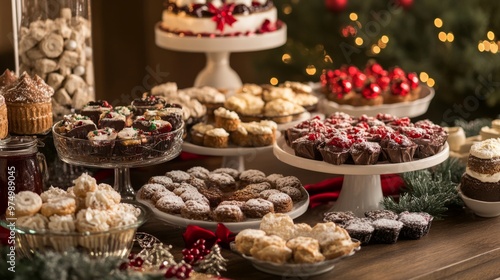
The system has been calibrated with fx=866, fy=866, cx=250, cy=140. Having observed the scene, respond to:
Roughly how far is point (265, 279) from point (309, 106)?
124 cm

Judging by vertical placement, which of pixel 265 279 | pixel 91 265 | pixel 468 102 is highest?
pixel 91 265

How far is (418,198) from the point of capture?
2.50 meters

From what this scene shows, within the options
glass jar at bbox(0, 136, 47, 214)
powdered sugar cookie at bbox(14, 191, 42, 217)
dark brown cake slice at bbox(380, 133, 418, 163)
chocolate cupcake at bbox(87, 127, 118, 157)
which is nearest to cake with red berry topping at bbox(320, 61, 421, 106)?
dark brown cake slice at bbox(380, 133, 418, 163)

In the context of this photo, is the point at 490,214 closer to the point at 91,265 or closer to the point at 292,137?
the point at 292,137

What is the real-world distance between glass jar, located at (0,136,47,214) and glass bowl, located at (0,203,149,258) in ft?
0.88

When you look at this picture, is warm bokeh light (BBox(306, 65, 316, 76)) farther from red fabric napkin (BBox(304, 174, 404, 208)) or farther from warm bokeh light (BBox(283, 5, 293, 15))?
red fabric napkin (BBox(304, 174, 404, 208))

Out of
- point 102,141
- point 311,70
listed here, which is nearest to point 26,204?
point 102,141

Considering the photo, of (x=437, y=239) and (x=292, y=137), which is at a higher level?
(x=292, y=137)

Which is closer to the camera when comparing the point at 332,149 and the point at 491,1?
the point at 332,149

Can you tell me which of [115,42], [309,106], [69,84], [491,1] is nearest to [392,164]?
[309,106]

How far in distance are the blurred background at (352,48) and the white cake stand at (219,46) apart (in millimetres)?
1250

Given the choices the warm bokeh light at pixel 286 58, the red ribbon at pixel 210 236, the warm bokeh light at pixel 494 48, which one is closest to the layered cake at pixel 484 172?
the red ribbon at pixel 210 236

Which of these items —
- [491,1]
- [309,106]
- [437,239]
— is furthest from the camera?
[491,1]

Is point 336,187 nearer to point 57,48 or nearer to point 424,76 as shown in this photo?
point 57,48
